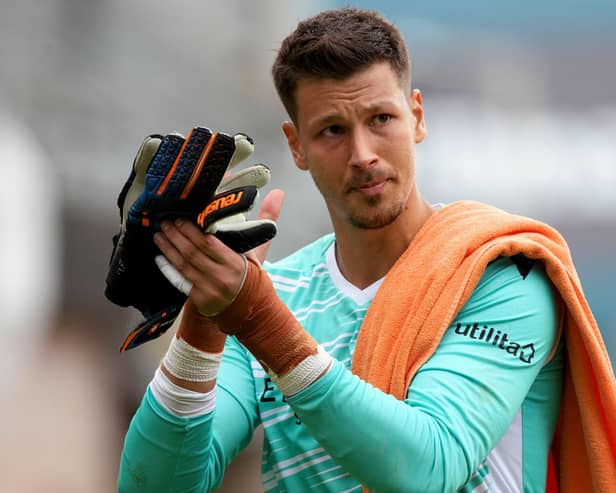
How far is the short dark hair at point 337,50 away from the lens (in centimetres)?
210

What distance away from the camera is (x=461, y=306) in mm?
1795

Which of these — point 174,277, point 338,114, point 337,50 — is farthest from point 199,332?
point 337,50

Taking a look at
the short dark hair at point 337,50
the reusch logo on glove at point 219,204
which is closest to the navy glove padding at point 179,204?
the reusch logo on glove at point 219,204

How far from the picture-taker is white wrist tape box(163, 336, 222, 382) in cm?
175

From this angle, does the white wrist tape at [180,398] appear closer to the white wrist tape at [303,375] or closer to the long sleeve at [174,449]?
the long sleeve at [174,449]

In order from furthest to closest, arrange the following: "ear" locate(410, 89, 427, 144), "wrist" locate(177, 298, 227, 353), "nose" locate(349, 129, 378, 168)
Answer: "ear" locate(410, 89, 427, 144) < "nose" locate(349, 129, 378, 168) < "wrist" locate(177, 298, 227, 353)

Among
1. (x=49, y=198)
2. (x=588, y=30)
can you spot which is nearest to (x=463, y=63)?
(x=588, y=30)

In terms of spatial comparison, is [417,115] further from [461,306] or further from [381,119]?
[461,306]

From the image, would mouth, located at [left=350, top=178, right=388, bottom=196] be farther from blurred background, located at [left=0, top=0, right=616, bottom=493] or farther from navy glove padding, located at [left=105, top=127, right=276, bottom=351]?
blurred background, located at [left=0, top=0, right=616, bottom=493]

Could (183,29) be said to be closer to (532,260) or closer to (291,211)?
(291,211)

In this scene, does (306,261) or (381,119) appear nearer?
(381,119)

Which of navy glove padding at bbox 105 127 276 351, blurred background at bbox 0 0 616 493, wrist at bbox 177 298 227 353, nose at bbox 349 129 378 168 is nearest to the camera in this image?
navy glove padding at bbox 105 127 276 351

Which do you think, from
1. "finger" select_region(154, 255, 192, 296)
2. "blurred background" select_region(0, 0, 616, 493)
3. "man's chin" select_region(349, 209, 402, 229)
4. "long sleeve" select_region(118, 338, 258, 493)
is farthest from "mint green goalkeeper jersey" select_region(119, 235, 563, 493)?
"blurred background" select_region(0, 0, 616, 493)

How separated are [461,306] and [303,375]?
0.40 meters
